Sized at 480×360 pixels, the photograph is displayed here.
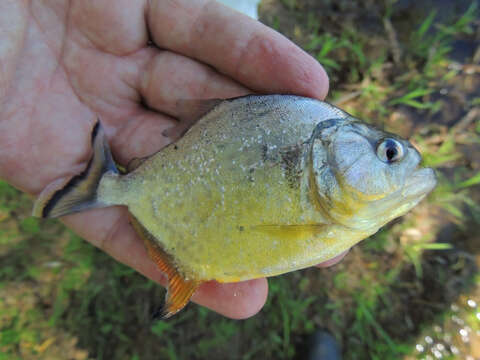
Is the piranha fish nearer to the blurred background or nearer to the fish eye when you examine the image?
the fish eye

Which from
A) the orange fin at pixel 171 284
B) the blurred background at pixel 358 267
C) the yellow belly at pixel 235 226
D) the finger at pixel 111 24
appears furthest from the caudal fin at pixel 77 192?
the blurred background at pixel 358 267

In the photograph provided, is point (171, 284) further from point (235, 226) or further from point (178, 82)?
point (178, 82)

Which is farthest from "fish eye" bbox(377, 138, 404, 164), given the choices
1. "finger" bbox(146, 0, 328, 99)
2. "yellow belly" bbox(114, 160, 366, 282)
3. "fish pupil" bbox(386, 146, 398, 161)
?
"finger" bbox(146, 0, 328, 99)

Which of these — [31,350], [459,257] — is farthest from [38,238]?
[459,257]

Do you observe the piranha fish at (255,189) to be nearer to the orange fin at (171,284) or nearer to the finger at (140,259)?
the orange fin at (171,284)

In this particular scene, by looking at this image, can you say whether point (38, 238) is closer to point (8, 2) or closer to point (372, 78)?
point (8, 2)
